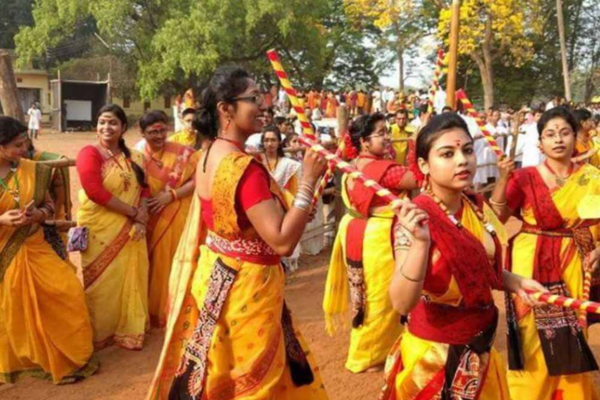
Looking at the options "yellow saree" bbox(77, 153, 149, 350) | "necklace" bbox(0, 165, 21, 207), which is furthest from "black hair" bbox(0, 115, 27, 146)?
"yellow saree" bbox(77, 153, 149, 350)

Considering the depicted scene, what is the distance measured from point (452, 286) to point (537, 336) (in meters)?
1.59

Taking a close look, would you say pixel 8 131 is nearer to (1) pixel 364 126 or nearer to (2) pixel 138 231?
(2) pixel 138 231

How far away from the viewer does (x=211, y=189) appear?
2.82 m

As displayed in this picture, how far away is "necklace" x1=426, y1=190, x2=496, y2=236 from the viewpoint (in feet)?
8.61

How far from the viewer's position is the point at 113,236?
212 inches

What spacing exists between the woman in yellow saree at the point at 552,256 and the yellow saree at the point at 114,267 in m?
3.01

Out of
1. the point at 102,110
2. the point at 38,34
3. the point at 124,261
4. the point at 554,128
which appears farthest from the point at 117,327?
the point at 38,34

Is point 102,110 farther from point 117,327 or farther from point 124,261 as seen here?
point 117,327

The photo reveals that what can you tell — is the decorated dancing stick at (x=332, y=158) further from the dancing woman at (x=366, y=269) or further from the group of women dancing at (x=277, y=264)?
the dancing woman at (x=366, y=269)

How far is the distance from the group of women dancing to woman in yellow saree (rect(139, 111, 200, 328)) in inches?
0.6

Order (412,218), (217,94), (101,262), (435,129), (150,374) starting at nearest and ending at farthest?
(412,218)
(435,129)
(217,94)
(150,374)
(101,262)

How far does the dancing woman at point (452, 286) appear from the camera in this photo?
2541 millimetres

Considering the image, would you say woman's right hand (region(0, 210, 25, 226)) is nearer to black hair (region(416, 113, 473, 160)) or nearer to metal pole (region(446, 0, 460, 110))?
black hair (region(416, 113, 473, 160))

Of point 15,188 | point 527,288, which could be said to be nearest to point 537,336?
point 527,288
